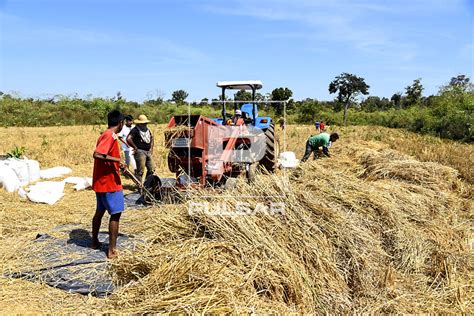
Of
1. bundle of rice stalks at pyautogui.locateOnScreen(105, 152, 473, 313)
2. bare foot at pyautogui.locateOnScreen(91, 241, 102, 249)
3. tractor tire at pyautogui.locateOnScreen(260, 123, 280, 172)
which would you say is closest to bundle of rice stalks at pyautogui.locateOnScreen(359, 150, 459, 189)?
tractor tire at pyautogui.locateOnScreen(260, 123, 280, 172)

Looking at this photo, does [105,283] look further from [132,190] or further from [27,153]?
[27,153]

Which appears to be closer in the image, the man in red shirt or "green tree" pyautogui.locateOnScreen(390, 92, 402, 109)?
the man in red shirt

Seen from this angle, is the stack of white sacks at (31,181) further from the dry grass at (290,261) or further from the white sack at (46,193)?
the dry grass at (290,261)

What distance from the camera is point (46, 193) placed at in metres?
6.38

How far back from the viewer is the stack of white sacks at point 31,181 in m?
6.34

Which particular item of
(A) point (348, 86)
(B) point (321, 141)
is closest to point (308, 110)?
(A) point (348, 86)

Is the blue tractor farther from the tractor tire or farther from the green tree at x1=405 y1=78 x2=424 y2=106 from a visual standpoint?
the green tree at x1=405 y1=78 x2=424 y2=106

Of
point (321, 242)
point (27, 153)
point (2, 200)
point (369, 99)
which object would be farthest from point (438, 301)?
point (369, 99)

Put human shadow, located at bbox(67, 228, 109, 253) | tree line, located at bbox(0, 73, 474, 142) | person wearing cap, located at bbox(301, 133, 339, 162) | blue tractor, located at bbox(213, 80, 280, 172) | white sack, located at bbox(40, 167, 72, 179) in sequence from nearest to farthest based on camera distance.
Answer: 1. human shadow, located at bbox(67, 228, 109, 253)
2. blue tractor, located at bbox(213, 80, 280, 172)
3. white sack, located at bbox(40, 167, 72, 179)
4. person wearing cap, located at bbox(301, 133, 339, 162)
5. tree line, located at bbox(0, 73, 474, 142)

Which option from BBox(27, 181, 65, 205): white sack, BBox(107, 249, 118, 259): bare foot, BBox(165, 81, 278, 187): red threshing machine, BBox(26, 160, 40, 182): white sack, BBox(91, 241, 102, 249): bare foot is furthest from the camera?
BBox(26, 160, 40, 182): white sack

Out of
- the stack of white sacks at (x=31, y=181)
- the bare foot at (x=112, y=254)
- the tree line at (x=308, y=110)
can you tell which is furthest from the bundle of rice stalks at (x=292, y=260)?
the tree line at (x=308, y=110)

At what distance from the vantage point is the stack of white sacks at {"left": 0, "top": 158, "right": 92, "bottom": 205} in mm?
6336

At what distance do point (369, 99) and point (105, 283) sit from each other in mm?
45287

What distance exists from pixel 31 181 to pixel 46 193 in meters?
1.72
